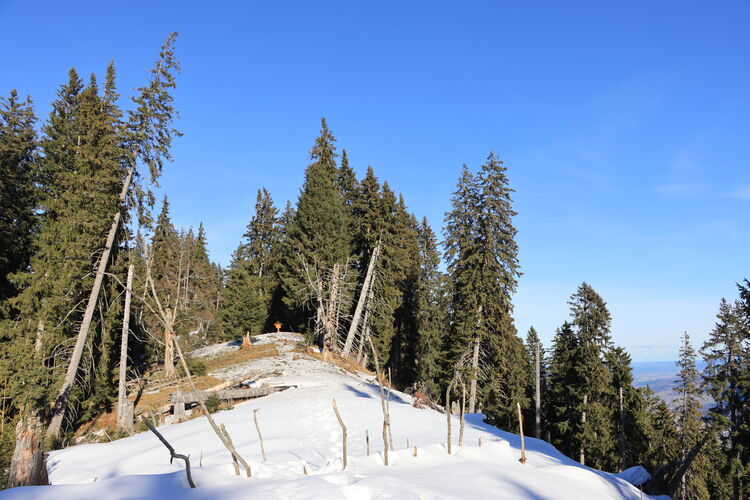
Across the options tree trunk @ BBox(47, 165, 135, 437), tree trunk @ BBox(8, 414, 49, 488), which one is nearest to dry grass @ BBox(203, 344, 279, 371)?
tree trunk @ BBox(47, 165, 135, 437)

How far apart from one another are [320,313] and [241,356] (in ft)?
18.5

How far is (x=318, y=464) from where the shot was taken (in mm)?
9109

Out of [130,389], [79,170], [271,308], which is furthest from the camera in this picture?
[271,308]

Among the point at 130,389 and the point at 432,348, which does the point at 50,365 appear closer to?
the point at 130,389

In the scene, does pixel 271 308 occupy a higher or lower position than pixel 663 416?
higher

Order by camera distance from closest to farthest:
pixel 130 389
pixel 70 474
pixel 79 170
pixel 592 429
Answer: pixel 70 474 < pixel 79 170 < pixel 130 389 < pixel 592 429

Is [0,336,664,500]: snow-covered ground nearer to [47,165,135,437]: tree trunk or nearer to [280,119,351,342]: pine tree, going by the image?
[47,165,135,437]: tree trunk

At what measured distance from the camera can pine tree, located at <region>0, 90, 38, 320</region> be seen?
18.6 m

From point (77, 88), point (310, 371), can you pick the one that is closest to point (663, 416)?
point (310, 371)

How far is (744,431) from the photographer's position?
70.4 ft

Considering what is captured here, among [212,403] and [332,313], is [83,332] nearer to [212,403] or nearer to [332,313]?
[212,403]

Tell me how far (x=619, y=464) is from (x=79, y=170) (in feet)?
129

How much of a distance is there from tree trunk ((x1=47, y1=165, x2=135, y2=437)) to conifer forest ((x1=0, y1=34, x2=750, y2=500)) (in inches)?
2.9

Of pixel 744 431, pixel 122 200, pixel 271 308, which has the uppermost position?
pixel 122 200
